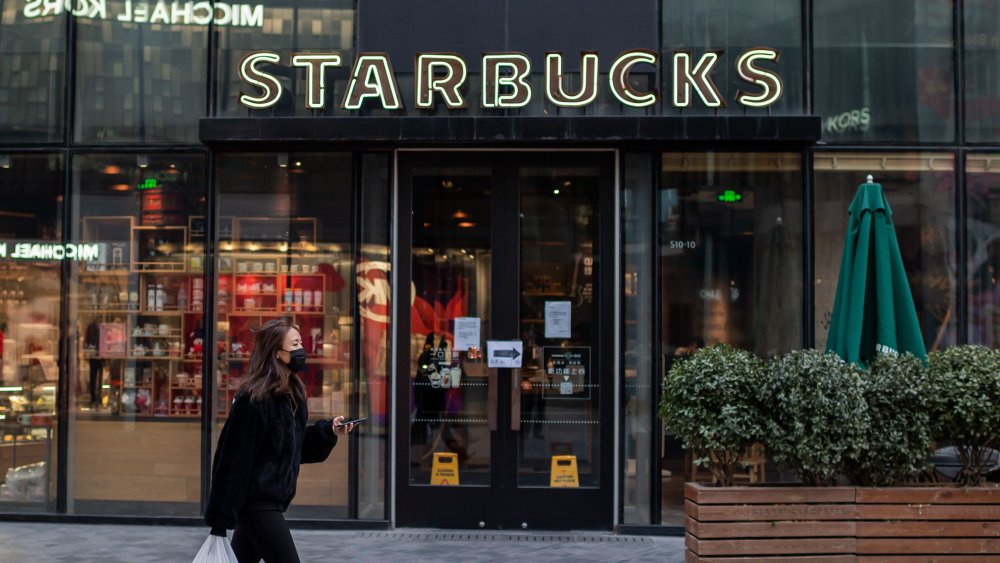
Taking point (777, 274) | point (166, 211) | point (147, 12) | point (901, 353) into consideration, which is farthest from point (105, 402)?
point (901, 353)

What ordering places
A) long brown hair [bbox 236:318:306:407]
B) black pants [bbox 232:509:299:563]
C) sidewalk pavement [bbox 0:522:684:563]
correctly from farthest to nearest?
sidewalk pavement [bbox 0:522:684:563], long brown hair [bbox 236:318:306:407], black pants [bbox 232:509:299:563]

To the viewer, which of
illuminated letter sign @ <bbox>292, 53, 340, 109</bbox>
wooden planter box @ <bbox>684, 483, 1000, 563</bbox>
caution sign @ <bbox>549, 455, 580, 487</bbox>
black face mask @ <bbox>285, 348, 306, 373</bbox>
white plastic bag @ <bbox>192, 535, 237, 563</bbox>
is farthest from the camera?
caution sign @ <bbox>549, 455, 580, 487</bbox>

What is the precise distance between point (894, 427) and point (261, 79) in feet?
19.7

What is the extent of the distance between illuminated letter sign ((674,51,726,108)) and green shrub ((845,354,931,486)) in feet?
10.8

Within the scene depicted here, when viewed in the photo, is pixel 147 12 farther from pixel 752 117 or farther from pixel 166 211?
pixel 752 117

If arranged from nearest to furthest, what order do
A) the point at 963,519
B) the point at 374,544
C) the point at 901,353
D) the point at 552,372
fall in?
the point at 963,519 < the point at 901,353 < the point at 374,544 < the point at 552,372

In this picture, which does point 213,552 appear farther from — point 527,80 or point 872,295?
point 527,80

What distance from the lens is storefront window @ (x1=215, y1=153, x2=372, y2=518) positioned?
9.69 meters

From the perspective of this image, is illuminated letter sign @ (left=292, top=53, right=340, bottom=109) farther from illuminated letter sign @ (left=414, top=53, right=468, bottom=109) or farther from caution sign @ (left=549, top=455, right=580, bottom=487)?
caution sign @ (left=549, top=455, right=580, bottom=487)

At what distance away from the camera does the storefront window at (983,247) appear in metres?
9.45

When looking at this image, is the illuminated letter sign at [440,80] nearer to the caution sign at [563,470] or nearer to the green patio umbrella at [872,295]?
the caution sign at [563,470]

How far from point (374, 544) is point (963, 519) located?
4682 millimetres

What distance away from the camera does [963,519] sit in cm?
654

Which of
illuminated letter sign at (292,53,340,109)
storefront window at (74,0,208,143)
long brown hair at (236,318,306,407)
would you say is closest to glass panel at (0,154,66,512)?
storefront window at (74,0,208,143)
